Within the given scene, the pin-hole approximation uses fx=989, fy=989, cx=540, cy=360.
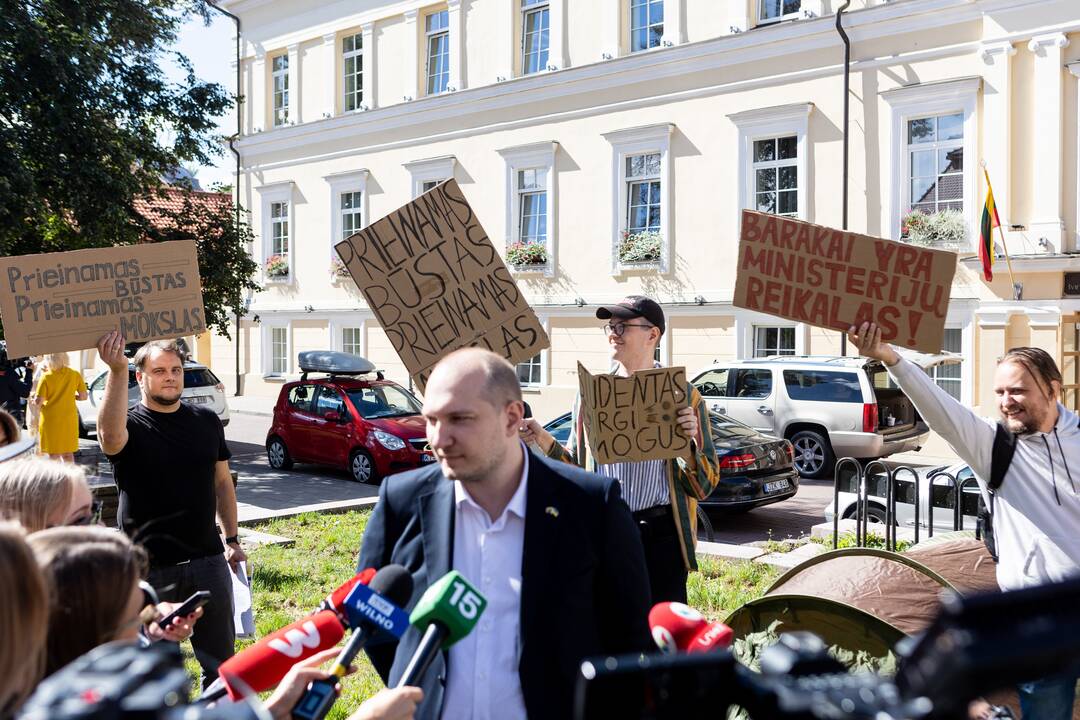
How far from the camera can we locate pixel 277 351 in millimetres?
30484

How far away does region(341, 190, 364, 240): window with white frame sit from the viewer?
27.9 m

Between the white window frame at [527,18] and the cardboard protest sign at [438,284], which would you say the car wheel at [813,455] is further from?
the white window frame at [527,18]

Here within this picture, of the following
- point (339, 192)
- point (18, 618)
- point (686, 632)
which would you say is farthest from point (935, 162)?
point (18, 618)

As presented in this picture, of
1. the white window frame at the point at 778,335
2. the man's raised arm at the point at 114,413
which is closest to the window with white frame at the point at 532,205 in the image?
the white window frame at the point at 778,335

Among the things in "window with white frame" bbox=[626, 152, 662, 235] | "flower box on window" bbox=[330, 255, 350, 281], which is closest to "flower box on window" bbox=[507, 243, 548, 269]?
"window with white frame" bbox=[626, 152, 662, 235]

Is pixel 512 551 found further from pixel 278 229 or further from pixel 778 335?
pixel 278 229

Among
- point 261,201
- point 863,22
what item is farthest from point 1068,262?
point 261,201

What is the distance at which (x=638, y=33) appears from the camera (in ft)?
72.2

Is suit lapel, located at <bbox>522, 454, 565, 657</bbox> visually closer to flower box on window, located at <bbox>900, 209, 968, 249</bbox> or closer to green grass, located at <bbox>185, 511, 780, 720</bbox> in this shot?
green grass, located at <bbox>185, 511, 780, 720</bbox>

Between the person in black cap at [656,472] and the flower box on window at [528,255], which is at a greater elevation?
the flower box on window at [528,255]

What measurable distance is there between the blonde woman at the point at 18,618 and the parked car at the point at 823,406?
13871mm

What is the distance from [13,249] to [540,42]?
13.3 meters

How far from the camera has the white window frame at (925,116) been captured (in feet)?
57.8

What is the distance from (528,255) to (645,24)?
231 inches
